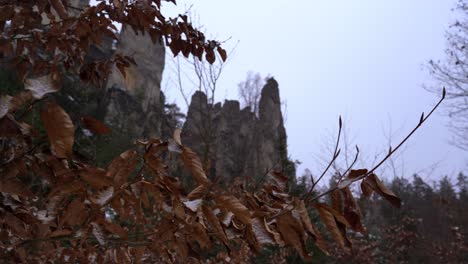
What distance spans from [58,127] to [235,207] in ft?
1.38

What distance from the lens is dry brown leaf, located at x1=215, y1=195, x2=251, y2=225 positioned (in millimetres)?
868

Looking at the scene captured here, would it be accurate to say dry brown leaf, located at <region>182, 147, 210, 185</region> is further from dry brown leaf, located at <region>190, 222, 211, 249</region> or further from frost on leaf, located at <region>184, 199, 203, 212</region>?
dry brown leaf, located at <region>190, 222, 211, 249</region>

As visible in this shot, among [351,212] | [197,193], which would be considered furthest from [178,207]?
[351,212]

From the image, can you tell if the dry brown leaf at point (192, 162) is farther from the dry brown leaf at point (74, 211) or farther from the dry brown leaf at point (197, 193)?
the dry brown leaf at point (74, 211)

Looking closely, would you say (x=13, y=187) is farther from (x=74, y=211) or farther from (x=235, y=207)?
(x=235, y=207)

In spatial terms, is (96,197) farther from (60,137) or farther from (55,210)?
(60,137)

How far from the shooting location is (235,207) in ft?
2.87

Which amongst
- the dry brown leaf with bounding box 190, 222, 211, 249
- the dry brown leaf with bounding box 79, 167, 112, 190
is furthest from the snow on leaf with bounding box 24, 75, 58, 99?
the dry brown leaf with bounding box 190, 222, 211, 249

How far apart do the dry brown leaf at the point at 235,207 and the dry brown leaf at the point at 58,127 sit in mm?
357

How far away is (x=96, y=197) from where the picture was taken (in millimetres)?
903

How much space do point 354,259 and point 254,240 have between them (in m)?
8.10

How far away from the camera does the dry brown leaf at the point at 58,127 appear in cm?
63

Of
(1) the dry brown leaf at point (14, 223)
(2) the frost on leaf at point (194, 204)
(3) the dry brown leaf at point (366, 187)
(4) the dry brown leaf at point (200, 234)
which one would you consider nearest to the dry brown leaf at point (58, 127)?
(2) the frost on leaf at point (194, 204)

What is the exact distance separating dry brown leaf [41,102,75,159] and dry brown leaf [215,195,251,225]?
357 mm
